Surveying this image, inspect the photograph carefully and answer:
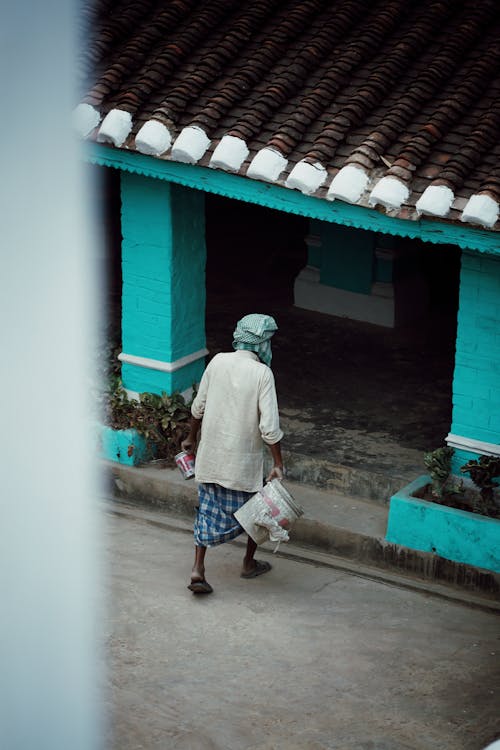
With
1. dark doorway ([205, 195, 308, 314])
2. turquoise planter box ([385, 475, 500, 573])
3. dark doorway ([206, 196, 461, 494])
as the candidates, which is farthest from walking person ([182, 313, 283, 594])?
dark doorway ([205, 195, 308, 314])

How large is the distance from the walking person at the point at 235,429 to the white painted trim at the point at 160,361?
161cm

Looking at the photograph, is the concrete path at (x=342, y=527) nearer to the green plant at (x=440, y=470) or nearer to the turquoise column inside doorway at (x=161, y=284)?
the green plant at (x=440, y=470)

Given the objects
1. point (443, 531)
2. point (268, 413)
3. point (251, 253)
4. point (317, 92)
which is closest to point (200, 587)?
point (268, 413)

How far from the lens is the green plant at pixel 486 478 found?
23.2 feet

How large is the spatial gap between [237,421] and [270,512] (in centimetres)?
55

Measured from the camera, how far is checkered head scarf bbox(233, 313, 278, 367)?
21.6 feet

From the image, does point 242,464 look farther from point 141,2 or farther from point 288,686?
point 141,2

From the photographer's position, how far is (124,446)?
839 cm

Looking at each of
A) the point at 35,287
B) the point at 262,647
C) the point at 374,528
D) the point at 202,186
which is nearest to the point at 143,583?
the point at 262,647

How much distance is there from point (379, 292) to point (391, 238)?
0.52 m

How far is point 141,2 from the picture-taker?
832cm

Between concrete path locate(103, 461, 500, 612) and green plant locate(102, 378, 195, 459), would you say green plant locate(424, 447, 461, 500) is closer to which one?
concrete path locate(103, 461, 500, 612)

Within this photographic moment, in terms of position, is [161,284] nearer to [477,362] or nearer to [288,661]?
[477,362]

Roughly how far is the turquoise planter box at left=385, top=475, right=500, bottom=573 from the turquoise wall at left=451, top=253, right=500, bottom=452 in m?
0.54
